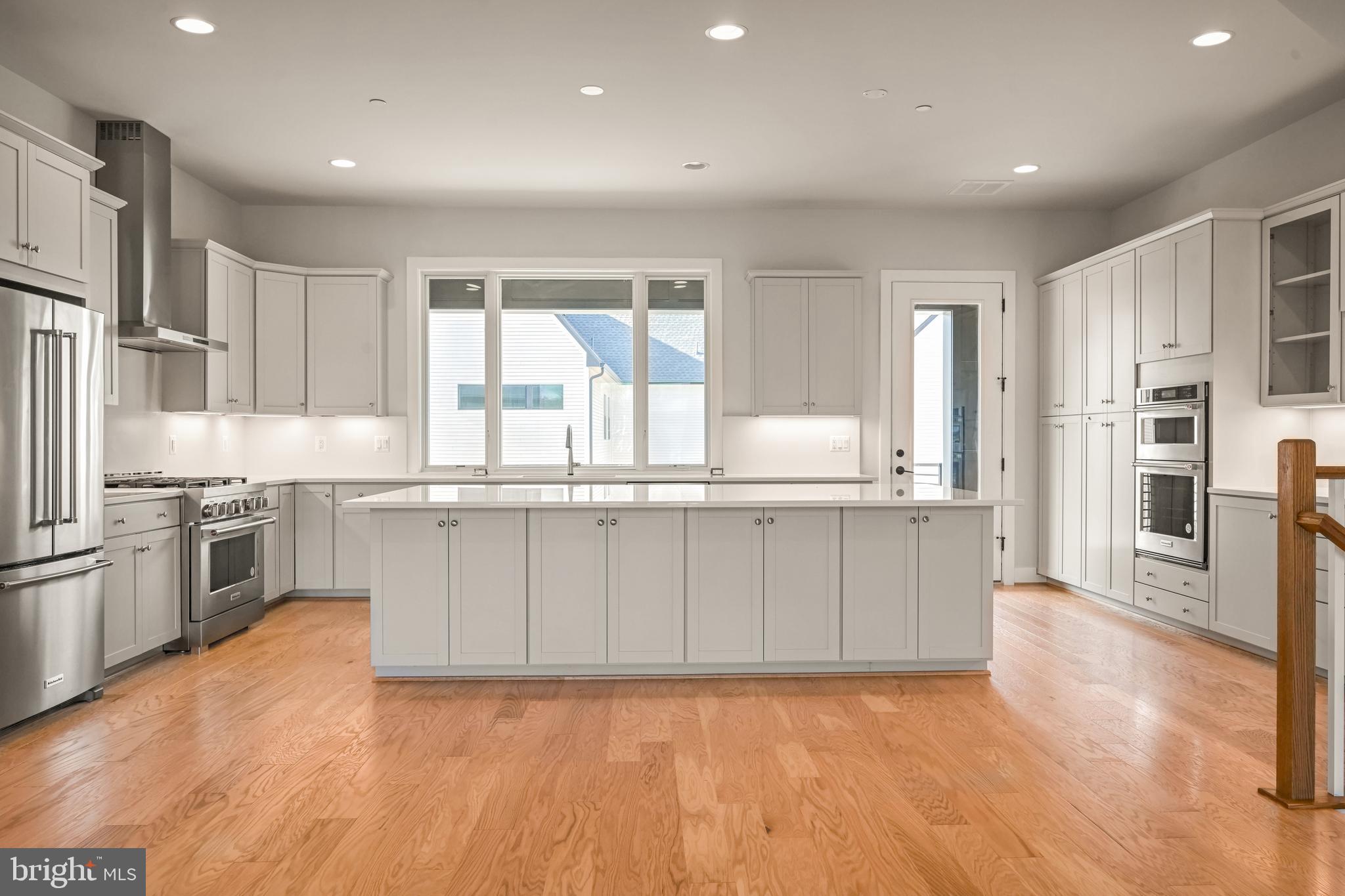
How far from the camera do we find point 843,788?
2.67m

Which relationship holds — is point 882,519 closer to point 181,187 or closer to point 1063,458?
point 1063,458

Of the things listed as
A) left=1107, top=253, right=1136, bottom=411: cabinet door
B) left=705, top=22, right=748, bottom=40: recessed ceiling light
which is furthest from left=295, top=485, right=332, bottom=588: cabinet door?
left=1107, top=253, right=1136, bottom=411: cabinet door

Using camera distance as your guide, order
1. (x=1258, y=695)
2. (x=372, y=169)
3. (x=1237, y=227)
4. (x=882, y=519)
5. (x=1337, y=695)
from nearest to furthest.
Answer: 1. (x=1337, y=695)
2. (x=1258, y=695)
3. (x=882, y=519)
4. (x=1237, y=227)
5. (x=372, y=169)

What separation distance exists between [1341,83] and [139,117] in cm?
640

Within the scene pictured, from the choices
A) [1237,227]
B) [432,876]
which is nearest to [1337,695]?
[432,876]

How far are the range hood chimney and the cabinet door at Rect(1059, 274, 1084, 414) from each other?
5938 mm

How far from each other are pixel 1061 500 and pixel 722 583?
354 centimetres

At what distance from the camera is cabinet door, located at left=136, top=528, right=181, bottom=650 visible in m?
4.14

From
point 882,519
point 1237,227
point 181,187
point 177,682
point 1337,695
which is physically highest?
point 181,187

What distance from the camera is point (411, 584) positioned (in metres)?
3.80

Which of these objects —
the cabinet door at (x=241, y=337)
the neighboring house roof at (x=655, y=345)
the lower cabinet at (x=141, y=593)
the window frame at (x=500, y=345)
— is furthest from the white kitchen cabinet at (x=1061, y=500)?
Answer: the cabinet door at (x=241, y=337)

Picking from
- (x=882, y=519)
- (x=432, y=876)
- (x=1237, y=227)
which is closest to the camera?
(x=432, y=876)

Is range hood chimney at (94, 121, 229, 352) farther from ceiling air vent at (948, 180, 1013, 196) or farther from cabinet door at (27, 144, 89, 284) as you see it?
ceiling air vent at (948, 180, 1013, 196)

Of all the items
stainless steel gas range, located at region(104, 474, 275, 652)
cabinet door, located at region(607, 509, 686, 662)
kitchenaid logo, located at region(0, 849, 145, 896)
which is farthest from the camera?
stainless steel gas range, located at region(104, 474, 275, 652)
